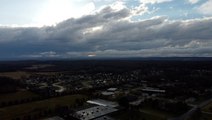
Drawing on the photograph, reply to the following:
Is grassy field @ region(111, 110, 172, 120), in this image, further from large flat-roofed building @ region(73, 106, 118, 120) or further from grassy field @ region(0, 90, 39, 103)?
grassy field @ region(0, 90, 39, 103)

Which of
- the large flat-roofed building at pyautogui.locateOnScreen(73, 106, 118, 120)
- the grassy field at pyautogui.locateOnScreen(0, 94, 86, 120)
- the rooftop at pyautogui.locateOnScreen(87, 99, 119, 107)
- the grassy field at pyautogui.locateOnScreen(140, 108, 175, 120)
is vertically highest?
the large flat-roofed building at pyautogui.locateOnScreen(73, 106, 118, 120)

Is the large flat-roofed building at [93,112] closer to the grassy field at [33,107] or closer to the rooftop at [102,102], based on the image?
the rooftop at [102,102]

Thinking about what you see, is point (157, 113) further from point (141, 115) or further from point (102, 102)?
point (102, 102)

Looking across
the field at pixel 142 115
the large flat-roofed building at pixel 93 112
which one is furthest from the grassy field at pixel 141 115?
the large flat-roofed building at pixel 93 112

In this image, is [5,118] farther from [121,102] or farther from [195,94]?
[195,94]

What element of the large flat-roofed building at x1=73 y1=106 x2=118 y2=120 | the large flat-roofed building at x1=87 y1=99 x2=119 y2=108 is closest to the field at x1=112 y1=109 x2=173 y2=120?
the large flat-roofed building at x1=73 y1=106 x2=118 y2=120
